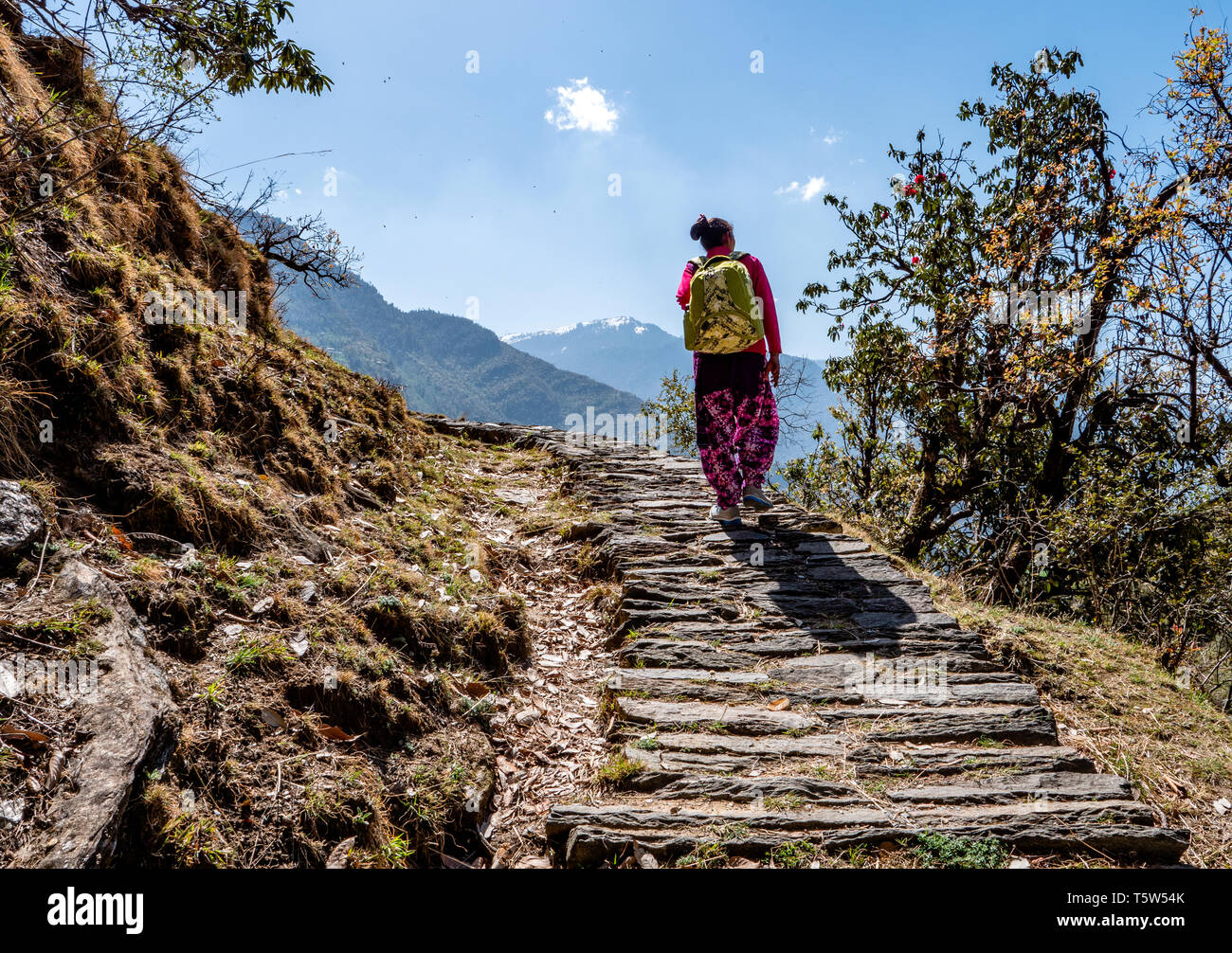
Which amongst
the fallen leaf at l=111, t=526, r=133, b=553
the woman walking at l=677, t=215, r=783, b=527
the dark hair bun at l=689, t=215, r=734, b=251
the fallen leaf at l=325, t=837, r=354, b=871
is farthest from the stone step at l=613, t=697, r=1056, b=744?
the dark hair bun at l=689, t=215, r=734, b=251

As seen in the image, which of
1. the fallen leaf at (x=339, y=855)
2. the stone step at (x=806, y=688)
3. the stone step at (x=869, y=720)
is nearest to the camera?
the fallen leaf at (x=339, y=855)

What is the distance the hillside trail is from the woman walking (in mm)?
947

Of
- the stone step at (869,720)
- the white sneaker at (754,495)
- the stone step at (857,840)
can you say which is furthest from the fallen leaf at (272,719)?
the white sneaker at (754,495)

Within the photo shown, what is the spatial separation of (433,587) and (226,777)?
2.03 meters

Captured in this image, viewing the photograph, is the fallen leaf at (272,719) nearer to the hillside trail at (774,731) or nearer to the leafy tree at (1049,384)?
the hillside trail at (774,731)

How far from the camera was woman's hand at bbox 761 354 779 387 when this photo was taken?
6.00 meters

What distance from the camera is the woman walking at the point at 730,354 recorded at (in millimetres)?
5727

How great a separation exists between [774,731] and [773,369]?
11.3 feet

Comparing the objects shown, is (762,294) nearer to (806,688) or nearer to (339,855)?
(806,688)

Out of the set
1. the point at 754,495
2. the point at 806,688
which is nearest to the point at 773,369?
the point at 754,495

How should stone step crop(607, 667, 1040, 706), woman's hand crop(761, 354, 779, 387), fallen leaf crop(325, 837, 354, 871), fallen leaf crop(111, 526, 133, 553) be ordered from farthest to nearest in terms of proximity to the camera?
1. woman's hand crop(761, 354, 779, 387)
2. stone step crop(607, 667, 1040, 706)
3. fallen leaf crop(111, 526, 133, 553)
4. fallen leaf crop(325, 837, 354, 871)

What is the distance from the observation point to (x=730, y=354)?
5.98 meters

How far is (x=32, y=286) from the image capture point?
3.76m

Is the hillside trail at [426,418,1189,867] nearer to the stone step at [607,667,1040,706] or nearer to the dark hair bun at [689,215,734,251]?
the stone step at [607,667,1040,706]
